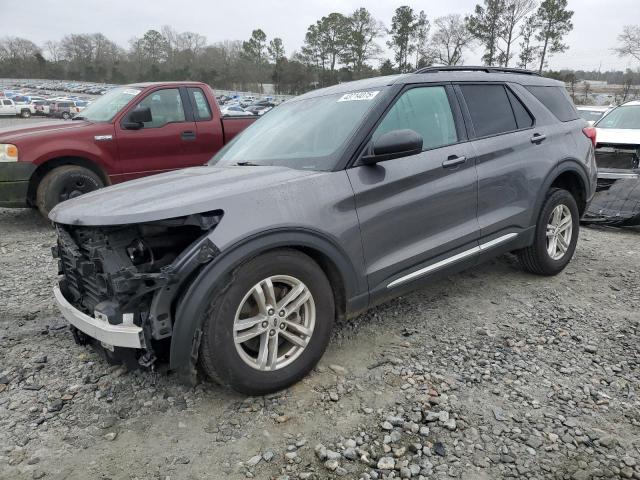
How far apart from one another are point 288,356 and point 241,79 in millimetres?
73564

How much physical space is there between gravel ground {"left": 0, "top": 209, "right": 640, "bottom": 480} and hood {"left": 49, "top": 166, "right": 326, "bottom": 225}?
3.50 feet

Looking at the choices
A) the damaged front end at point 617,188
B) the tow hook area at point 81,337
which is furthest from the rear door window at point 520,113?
the tow hook area at point 81,337

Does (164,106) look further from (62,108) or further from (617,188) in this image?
(62,108)

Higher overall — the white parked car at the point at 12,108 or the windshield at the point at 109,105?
the windshield at the point at 109,105

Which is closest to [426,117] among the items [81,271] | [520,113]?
[520,113]

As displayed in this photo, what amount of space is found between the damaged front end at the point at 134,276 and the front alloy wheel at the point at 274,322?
36 cm

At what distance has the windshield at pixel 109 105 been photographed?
674 cm

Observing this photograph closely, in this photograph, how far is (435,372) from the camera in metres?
3.01

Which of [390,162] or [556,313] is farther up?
[390,162]

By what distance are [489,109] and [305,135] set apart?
62.2 inches

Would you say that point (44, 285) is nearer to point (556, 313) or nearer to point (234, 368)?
point (234, 368)

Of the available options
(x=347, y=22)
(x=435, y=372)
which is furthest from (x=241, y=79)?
(x=435, y=372)

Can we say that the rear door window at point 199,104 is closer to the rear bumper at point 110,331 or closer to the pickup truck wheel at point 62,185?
the pickup truck wheel at point 62,185

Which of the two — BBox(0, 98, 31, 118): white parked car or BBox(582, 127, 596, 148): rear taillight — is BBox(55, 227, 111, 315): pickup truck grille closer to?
BBox(582, 127, 596, 148): rear taillight
